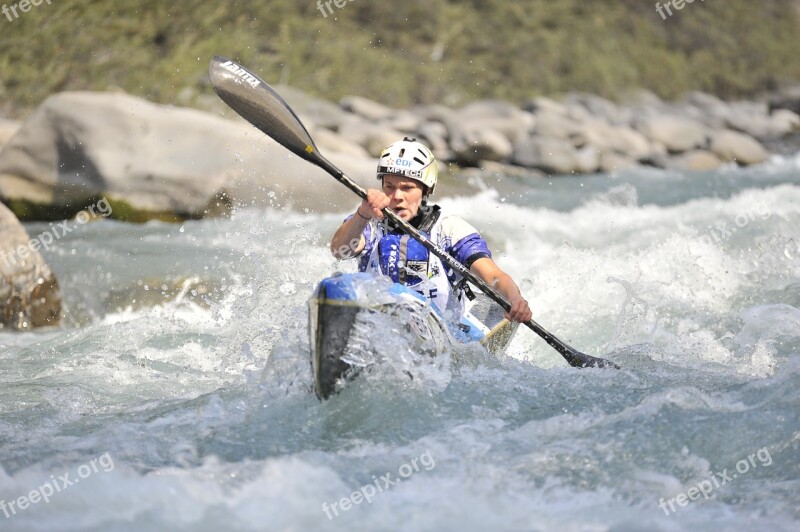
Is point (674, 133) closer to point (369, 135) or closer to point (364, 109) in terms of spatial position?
point (364, 109)

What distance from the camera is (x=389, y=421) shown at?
440 centimetres

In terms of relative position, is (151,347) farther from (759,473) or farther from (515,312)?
(759,473)

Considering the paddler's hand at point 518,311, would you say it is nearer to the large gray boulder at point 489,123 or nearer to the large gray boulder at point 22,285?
the large gray boulder at point 22,285

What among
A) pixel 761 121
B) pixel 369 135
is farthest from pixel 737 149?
pixel 369 135

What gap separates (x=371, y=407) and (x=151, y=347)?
2524 millimetres

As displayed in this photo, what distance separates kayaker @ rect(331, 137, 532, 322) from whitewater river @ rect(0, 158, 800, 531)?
43 cm

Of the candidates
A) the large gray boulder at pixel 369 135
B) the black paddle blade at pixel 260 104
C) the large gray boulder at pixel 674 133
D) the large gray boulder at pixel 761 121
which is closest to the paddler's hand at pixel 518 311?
the black paddle blade at pixel 260 104

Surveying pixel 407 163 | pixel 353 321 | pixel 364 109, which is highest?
pixel 364 109

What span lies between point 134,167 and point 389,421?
20.1 feet

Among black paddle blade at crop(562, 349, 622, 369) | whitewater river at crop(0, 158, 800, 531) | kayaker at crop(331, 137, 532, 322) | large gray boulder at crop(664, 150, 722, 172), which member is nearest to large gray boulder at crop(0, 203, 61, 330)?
whitewater river at crop(0, 158, 800, 531)

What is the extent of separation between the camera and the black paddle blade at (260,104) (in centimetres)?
541

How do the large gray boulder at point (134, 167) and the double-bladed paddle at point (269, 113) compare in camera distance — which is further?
the large gray boulder at point (134, 167)

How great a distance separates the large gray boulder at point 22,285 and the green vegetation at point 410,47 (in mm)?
7092

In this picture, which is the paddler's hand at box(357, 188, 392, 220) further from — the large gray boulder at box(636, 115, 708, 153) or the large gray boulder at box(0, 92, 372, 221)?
the large gray boulder at box(636, 115, 708, 153)
